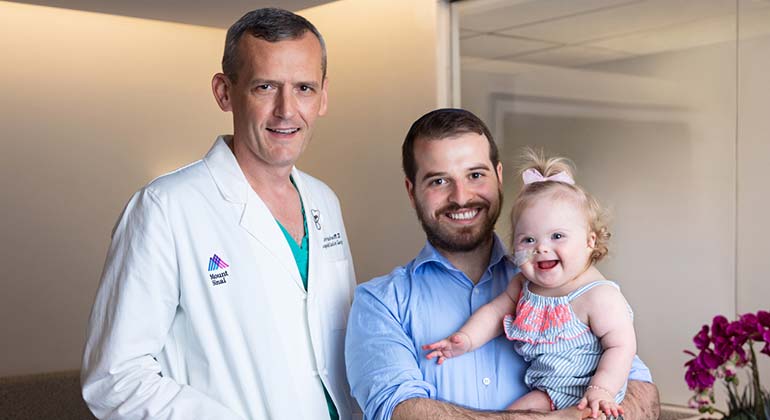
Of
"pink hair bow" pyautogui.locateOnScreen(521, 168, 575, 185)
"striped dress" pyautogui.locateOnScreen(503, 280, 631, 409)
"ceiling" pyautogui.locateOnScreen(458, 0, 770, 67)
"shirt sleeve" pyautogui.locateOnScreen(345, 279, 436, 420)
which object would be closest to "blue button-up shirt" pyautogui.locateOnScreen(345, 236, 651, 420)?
"shirt sleeve" pyautogui.locateOnScreen(345, 279, 436, 420)

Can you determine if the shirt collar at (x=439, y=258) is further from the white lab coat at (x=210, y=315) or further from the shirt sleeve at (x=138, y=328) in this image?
the shirt sleeve at (x=138, y=328)

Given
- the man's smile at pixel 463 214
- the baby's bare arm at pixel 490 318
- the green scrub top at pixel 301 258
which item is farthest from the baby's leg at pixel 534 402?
the green scrub top at pixel 301 258

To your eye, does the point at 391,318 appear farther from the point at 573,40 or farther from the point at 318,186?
the point at 573,40

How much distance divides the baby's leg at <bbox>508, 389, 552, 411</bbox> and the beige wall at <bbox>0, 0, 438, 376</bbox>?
2.85m

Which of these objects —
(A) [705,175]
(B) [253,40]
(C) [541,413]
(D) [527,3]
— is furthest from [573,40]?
(C) [541,413]

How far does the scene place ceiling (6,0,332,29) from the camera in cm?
474

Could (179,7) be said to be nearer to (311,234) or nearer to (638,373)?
(311,234)

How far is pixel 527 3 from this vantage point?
4.29 m

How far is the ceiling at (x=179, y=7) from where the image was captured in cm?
474

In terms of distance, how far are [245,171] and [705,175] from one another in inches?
78.7

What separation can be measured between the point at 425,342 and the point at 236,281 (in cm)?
50

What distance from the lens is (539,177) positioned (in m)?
2.22

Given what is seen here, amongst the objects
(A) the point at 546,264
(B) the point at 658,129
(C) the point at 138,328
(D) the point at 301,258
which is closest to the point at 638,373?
(A) the point at 546,264

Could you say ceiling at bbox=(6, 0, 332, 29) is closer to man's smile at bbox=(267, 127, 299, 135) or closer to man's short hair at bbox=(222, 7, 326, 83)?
man's short hair at bbox=(222, 7, 326, 83)
